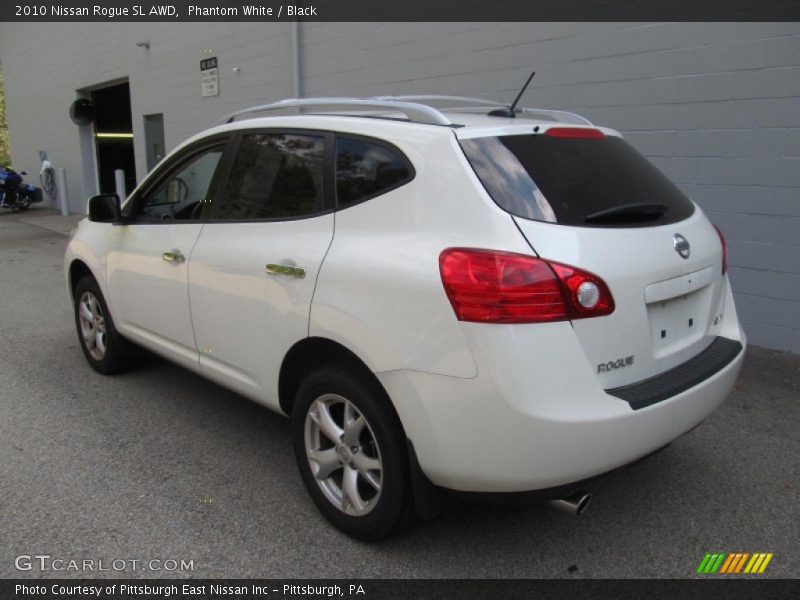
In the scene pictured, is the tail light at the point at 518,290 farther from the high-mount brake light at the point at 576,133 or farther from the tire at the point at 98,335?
the tire at the point at 98,335

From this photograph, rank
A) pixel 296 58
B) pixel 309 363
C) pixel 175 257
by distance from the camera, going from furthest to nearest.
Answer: pixel 296 58 → pixel 175 257 → pixel 309 363

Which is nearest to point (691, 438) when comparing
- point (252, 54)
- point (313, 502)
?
point (313, 502)

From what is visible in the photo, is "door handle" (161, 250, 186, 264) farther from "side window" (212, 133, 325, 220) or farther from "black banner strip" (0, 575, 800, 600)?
"black banner strip" (0, 575, 800, 600)

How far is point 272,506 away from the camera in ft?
9.93

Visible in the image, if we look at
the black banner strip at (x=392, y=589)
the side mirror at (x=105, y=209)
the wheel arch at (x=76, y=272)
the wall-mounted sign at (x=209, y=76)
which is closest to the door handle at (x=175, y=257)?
the side mirror at (x=105, y=209)

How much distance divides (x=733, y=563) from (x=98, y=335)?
162 inches

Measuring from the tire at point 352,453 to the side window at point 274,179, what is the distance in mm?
810

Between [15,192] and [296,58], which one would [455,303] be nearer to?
[296,58]

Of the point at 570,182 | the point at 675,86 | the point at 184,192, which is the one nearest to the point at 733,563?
the point at 570,182

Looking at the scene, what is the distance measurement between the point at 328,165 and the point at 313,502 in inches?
60.9

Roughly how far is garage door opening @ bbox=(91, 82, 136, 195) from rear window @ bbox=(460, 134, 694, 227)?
15.4 m

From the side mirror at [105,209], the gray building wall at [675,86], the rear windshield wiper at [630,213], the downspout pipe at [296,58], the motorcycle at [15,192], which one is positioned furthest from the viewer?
the motorcycle at [15,192]

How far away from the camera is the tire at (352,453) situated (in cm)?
245

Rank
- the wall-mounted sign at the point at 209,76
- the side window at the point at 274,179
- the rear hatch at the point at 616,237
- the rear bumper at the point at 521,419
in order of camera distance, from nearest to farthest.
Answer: the rear bumper at the point at 521,419 < the rear hatch at the point at 616,237 < the side window at the point at 274,179 < the wall-mounted sign at the point at 209,76
